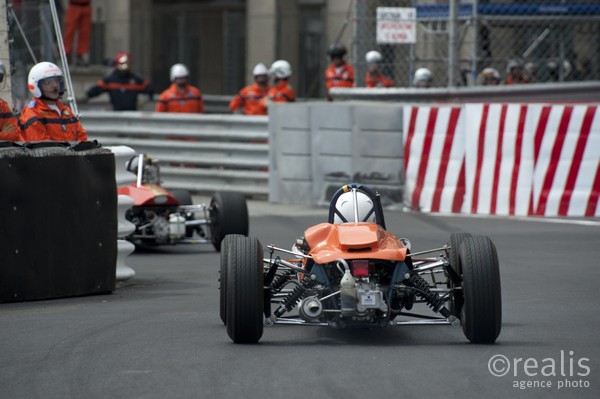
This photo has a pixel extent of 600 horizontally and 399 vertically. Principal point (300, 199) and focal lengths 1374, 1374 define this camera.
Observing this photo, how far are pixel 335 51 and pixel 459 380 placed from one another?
13.7 meters

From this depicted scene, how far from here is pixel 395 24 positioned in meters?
17.8

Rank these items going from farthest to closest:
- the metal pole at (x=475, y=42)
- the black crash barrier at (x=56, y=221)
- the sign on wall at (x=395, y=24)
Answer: the sign on wall at (x=395, y=24) → the metal pole at (x=475, y=42) → the black crash barrier at (x=56, y=221)

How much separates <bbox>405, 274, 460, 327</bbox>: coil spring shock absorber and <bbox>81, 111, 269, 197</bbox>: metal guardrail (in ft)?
32.6

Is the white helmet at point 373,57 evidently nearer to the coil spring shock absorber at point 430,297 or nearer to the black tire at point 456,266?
the black tire at point 456,266

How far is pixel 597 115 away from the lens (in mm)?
15281

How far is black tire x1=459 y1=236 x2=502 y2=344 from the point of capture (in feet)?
25.6

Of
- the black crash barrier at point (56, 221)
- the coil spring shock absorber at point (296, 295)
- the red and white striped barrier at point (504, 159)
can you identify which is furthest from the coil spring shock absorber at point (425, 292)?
the red and white striped barrier at point (504, 159)

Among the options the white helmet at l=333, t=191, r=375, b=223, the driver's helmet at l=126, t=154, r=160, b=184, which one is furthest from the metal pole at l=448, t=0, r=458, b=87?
the white helmet at l=333, t=191, r=375, b=223

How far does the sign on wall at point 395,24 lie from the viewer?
1775cm

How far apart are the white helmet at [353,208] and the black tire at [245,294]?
3.26 ft

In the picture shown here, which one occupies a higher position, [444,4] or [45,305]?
[444,4]

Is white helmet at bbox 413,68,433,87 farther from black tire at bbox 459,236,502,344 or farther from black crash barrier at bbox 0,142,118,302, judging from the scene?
black tire at bbox 459,236,502,344

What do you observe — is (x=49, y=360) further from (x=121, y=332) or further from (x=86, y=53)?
(x=86, y=53)

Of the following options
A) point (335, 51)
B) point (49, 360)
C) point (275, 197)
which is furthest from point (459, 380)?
point (335, 51)
